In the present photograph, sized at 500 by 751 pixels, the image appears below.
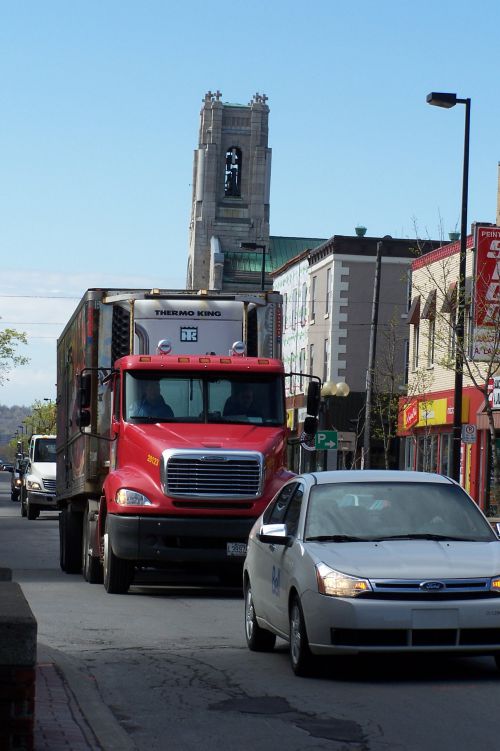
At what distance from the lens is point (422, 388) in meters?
50.5

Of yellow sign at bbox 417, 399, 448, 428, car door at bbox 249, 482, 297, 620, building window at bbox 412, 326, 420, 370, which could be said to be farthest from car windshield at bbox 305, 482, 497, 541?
building window at bbox 412, 326, 420, 370

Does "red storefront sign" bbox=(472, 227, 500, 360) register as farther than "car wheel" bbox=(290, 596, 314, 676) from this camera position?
Yes

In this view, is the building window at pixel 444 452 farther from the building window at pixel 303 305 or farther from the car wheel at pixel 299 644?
the car wheel at pixel 299 644

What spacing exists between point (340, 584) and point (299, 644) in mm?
701

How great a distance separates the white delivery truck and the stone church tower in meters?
88.8

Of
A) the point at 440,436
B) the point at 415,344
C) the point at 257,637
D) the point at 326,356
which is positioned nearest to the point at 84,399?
the point at 257,637

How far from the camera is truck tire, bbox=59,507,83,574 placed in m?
22.0

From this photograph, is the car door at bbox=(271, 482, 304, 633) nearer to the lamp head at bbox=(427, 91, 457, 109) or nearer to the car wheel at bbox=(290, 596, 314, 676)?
the car wheel at bbox=(290, 596, 314, 676)

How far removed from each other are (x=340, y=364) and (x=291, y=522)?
59928mm

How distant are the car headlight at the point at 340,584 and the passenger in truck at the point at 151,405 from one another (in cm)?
841

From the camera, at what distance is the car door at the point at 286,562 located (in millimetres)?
11133

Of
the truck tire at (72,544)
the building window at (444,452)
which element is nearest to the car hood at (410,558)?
the truck tire at (72,544)

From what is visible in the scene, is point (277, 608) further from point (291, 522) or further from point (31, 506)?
point (31, 506)

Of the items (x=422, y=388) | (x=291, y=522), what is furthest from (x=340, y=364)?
(x=291, y=522)
